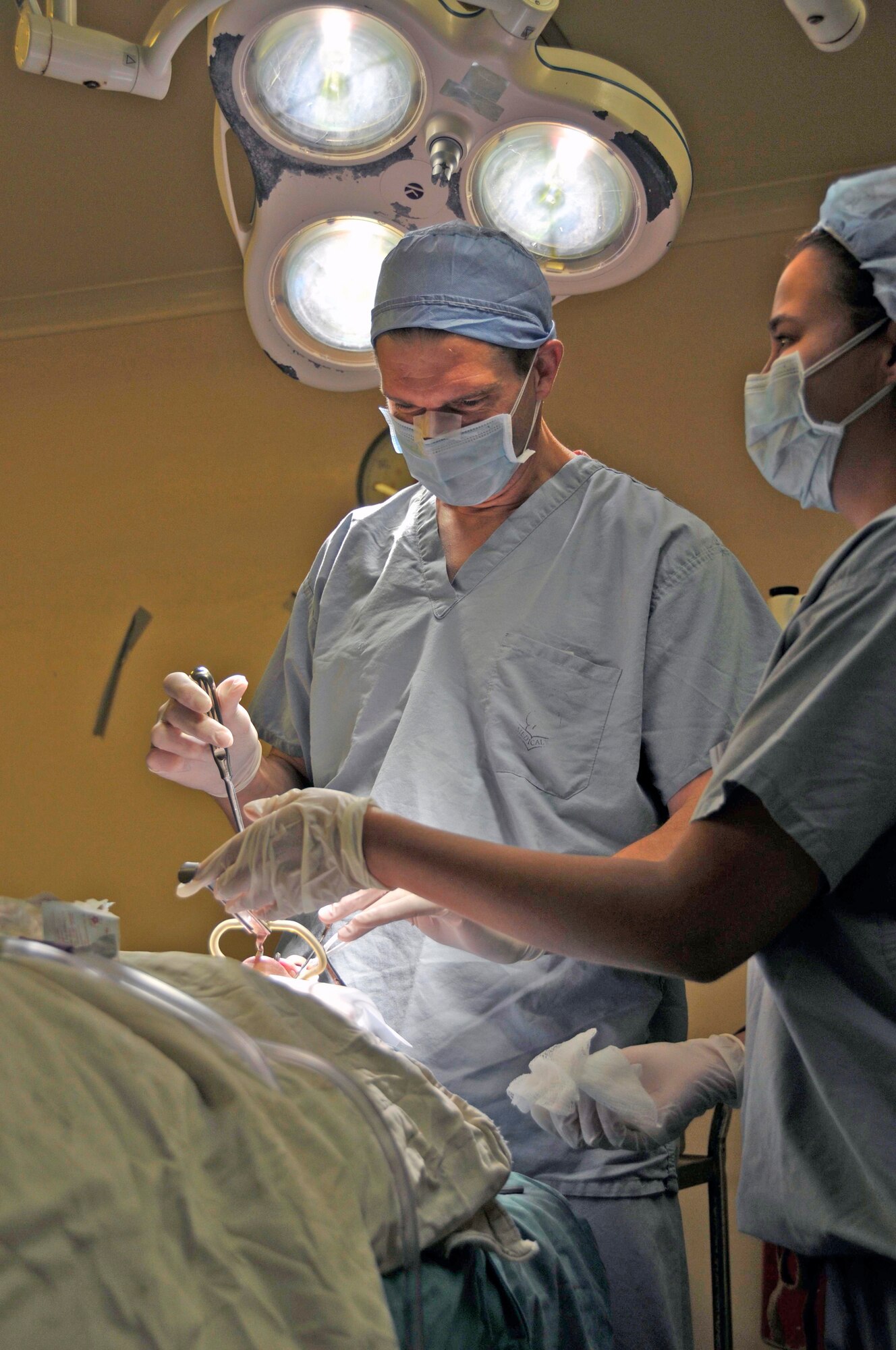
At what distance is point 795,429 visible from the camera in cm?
127

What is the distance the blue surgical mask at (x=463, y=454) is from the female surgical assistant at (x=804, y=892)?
57 cm

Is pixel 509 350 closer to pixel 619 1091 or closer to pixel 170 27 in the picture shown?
pixel 170 27

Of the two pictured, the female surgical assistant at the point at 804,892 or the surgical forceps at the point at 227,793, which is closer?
the female surgical assistant at the point at 804,892

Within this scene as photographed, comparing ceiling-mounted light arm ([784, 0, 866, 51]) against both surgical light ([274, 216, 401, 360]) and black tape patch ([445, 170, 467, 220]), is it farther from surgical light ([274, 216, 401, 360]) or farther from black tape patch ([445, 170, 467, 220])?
surgical light ([274, 216, 401, 360])

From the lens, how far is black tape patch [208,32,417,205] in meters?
1.37

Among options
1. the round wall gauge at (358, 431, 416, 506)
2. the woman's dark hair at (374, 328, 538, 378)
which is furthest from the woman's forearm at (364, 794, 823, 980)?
the round wall gauge at (358, 431, 416, 506)

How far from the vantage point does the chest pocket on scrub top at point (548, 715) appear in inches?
58.4

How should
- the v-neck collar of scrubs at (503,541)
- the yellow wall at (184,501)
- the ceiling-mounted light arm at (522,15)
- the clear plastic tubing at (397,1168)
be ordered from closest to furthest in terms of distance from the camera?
the clear plastic tubing at (397,1168) → the ceiling-mounted light arm at (522,15) → the v-neck collar of scrubs at (503,541) → the yellow wall at (184,501)

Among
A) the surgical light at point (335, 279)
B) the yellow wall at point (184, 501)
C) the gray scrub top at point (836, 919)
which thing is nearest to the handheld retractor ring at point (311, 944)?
the gray scrub top at point (836, 919)

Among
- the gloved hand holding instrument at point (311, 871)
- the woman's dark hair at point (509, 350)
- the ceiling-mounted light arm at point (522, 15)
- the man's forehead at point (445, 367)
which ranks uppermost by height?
the ceiling-mounted light arm at point (522, 15)

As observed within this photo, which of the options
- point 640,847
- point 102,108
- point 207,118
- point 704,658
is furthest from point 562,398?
point 640,847

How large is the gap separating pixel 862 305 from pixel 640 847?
0.63m

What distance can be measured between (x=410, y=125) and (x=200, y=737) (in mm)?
824

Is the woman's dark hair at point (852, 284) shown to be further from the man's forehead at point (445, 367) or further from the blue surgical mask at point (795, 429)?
the man's forehead at point (445, 367)
